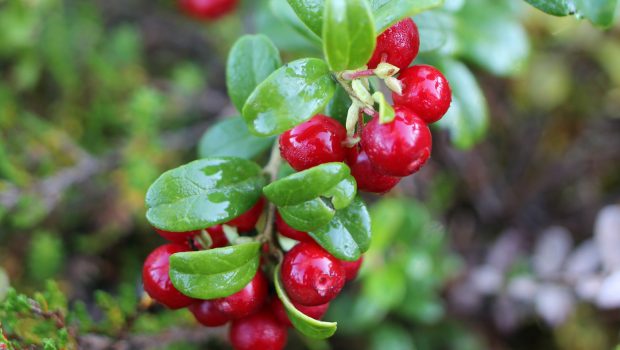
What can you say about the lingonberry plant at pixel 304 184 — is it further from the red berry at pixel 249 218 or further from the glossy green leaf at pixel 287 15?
the glossy green leaf at pixel 287 15

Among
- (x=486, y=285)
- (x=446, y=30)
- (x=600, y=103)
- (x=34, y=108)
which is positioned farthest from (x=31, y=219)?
(x=600, y=103)

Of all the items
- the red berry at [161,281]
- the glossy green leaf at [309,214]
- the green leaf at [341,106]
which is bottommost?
the red berry at [161,281]

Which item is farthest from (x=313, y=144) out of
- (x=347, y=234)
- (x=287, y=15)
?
(x=287, y=15)

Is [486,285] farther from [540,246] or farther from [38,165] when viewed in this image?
[38,165]

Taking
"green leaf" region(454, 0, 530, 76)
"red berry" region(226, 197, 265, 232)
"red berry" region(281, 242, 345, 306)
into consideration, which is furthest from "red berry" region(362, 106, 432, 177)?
"green leaf" region(454, 0, 530, 76)

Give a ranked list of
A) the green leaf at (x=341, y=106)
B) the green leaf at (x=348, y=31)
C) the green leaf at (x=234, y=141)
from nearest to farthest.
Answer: the green leaf at (x=348, y=31) → the green leaf at (x=341, y=106) → the green leaf at (x=234, y=141)

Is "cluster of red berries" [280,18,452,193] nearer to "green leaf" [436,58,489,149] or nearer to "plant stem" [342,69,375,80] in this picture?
"plant stem" [342,69,375,80]

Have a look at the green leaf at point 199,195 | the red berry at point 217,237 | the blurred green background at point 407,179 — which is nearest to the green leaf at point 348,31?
the green leaf at point 199,195
